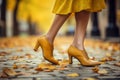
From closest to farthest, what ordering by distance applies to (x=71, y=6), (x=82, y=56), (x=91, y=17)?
(x=71, y=6)
(x=82, y=56)
(x=91, y=17)

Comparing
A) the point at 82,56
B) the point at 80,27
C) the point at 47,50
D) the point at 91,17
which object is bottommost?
the point at 82,56

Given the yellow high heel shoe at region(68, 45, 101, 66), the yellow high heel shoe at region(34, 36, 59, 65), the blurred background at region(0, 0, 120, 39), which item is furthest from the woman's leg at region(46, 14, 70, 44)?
the blurred background at region(0, 0, 120, 39)

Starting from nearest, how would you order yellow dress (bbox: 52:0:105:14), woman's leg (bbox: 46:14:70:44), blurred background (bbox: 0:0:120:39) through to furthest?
yellow dress (bbox: 52:0:105:14)
woman's leg (bbox: 46:14:70:44)
blurred background (bbox: 0:0:120:39)

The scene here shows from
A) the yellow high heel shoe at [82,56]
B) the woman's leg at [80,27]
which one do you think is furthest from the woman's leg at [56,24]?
the yellow high heel shoe at [82,56]

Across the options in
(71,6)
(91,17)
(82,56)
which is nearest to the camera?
(71,6)

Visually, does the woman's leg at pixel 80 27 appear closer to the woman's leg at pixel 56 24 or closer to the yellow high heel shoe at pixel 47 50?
the woman's leg at pixel 56 24

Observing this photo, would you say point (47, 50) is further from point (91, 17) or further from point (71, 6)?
point (91, 17)

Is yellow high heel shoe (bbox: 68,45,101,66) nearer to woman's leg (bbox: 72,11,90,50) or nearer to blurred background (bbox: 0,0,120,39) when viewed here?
woman's leg (bbox: 72,11,90,50)

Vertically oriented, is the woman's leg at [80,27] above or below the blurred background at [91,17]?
below

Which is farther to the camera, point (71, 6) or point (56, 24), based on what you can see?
point (56, 24)

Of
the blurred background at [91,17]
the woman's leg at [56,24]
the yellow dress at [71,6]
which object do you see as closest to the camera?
the yellow dress at [71,6]

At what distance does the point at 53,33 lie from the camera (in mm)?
4605

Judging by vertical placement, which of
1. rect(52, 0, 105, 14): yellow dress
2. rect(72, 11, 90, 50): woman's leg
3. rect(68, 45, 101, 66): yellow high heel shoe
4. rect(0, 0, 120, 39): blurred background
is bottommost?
rect(68, 45, 101, 66): yellow high heel shoe

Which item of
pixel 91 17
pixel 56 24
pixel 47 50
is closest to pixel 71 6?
pixel 56 24
